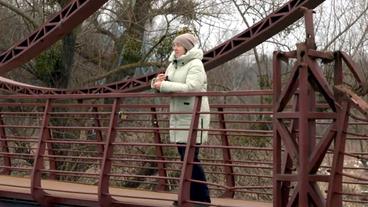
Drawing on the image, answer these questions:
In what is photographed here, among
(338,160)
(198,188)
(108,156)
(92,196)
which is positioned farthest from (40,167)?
(338,160)

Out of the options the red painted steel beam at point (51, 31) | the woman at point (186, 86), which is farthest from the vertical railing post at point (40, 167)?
the red painted steel beam at point (51, 31)

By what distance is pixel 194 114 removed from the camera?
24.2ft

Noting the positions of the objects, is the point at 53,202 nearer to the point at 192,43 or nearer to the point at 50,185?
the point at 50,185

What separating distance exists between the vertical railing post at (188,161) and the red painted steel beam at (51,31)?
22.4 feet

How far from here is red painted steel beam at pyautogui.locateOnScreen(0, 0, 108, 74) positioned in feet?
46.5

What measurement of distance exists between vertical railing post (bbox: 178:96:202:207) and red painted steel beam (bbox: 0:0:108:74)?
6816 millimetres

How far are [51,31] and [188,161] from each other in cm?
794

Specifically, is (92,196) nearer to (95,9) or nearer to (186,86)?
(186,86)

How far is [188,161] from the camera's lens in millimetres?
7383

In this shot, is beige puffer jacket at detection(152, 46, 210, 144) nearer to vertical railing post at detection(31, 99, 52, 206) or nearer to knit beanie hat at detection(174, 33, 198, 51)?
knit beanie hat at detection(174, 33, 198, 51)

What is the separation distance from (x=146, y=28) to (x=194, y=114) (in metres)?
15.2

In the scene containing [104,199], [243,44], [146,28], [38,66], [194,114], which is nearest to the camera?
[194,114]

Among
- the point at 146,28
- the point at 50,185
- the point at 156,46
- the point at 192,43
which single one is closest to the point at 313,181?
the point at 192,43

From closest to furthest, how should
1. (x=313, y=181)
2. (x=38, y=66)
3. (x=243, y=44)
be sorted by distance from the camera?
(x=313, y=181), (x=243, y=44), (x=38, y=66)
